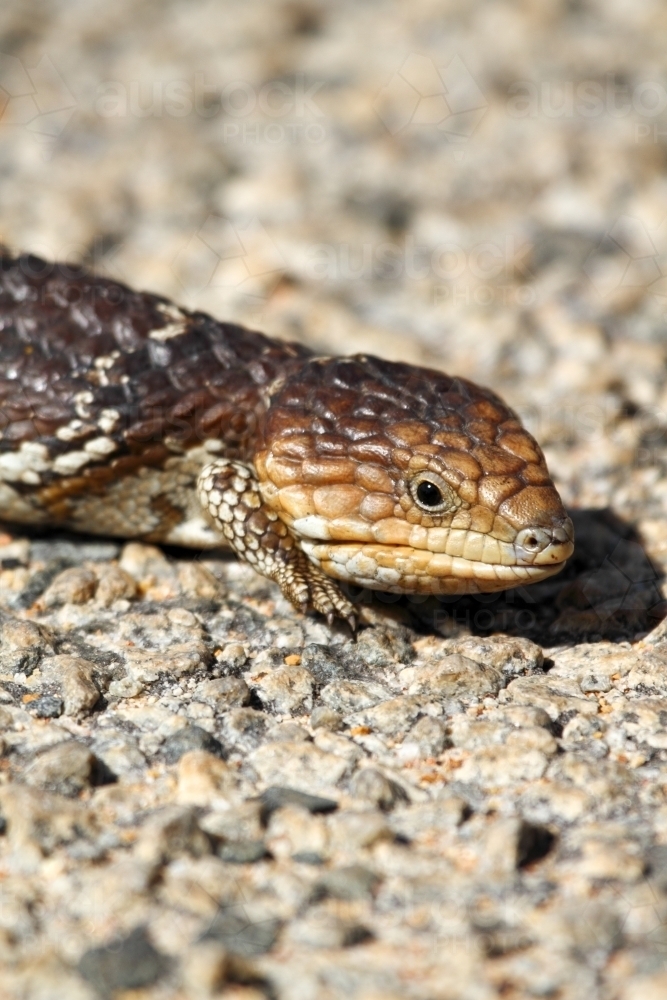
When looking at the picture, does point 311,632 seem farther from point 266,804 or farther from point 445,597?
point 266,804

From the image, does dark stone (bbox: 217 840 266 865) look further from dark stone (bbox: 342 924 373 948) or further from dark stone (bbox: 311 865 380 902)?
dark stone (bbox: 342 924 373 948)

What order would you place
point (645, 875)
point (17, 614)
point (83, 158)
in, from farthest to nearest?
point (83, 158) < point (17, 614) < point (645, 875)

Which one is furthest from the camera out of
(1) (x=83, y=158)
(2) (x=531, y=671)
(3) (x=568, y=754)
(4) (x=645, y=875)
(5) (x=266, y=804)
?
(1) (x=83, y=158)

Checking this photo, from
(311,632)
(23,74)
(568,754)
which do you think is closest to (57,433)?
(311,632)

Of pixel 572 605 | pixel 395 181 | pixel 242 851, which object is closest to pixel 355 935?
pixel 242 851

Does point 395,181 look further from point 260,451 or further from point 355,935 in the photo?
point 355,935

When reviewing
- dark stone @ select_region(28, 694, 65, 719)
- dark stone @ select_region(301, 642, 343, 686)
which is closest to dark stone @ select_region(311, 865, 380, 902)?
dark stone @ select_region(301, 642, 343, 686)

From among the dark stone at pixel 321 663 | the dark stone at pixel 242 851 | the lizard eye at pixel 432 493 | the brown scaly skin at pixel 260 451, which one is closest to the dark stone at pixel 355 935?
the dark stone at pixel 242 851
